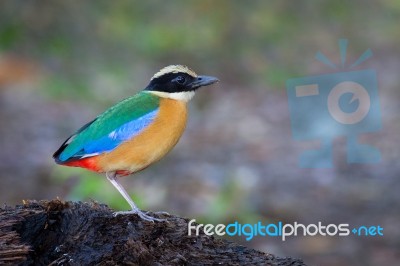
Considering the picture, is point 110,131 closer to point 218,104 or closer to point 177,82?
point 177,82

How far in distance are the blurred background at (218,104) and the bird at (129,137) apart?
3244 mm

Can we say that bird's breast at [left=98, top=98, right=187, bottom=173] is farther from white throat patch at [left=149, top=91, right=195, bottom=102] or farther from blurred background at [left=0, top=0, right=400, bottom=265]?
blurred background at [left=0, top=0, right=400, bottom=265]

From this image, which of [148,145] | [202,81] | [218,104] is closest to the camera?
[148,145]

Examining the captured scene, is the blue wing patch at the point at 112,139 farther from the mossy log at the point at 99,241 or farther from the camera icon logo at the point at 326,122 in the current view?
the camera icon logo at the point at 326,122

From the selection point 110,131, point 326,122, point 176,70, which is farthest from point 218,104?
point 110,131

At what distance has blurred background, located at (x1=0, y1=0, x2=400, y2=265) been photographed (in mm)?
9461

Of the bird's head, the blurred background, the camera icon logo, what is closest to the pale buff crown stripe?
the bird's head

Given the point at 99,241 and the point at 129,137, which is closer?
the point at 99,241

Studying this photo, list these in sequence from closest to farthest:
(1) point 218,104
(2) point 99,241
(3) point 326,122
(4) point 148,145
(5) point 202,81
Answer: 1. (2) point 99,241
2. (4) point 148,145
3. (5) point 202,81
4. (3) point 326,122
5. (1) point 218,104

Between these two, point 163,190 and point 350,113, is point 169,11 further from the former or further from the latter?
point 350,113

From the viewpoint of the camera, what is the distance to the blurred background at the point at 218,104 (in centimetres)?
946

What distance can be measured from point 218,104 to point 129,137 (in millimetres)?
10445

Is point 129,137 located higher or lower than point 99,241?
higher

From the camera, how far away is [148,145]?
4.63 m
